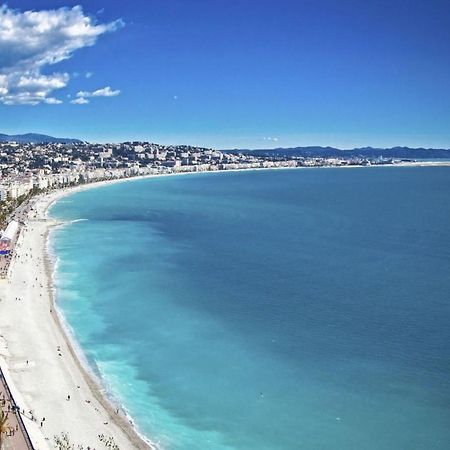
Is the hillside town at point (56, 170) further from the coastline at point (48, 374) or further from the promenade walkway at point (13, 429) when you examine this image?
the promenade walkway at point (13, 429)

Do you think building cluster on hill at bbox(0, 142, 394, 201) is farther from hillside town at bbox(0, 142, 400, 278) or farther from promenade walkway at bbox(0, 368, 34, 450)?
promenade walkway at bbox(0, 368, 34, 450)

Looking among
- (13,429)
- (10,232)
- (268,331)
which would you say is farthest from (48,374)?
(10,232)

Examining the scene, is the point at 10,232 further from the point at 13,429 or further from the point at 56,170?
the point at 56,170

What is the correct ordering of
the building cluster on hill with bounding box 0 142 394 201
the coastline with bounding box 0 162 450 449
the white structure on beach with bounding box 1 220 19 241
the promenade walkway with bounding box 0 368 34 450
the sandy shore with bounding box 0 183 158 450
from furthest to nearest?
the building cluster on hill with bounding box 0 142 394 201 < the white structure on beach with bounding box 1 220 19 241 < the coastline with bounding box 0 162 450 449 < the sandy shore with bounding box 0 183 158 450 < the promenade walkway with bounding box 0 368 34 450

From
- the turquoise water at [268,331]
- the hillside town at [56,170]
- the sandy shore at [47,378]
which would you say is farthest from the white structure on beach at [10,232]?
the sandy shore at [47,378]

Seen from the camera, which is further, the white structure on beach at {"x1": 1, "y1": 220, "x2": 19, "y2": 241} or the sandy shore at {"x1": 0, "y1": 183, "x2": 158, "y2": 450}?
the white structure on beach at {"x1": 1, "y1": 220, "x2": 19, "y2": 241}

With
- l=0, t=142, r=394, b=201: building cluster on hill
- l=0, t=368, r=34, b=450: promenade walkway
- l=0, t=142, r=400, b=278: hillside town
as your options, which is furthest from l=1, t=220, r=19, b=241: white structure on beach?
l=0, t=368, r=34, b=450: promenade walkway

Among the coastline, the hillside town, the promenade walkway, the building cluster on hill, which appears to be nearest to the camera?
the promenade walkway

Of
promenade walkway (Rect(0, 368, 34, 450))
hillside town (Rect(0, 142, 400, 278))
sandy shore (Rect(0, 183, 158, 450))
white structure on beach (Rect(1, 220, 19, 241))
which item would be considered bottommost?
sandy shore (Rect(0, 183, 158, 450))
